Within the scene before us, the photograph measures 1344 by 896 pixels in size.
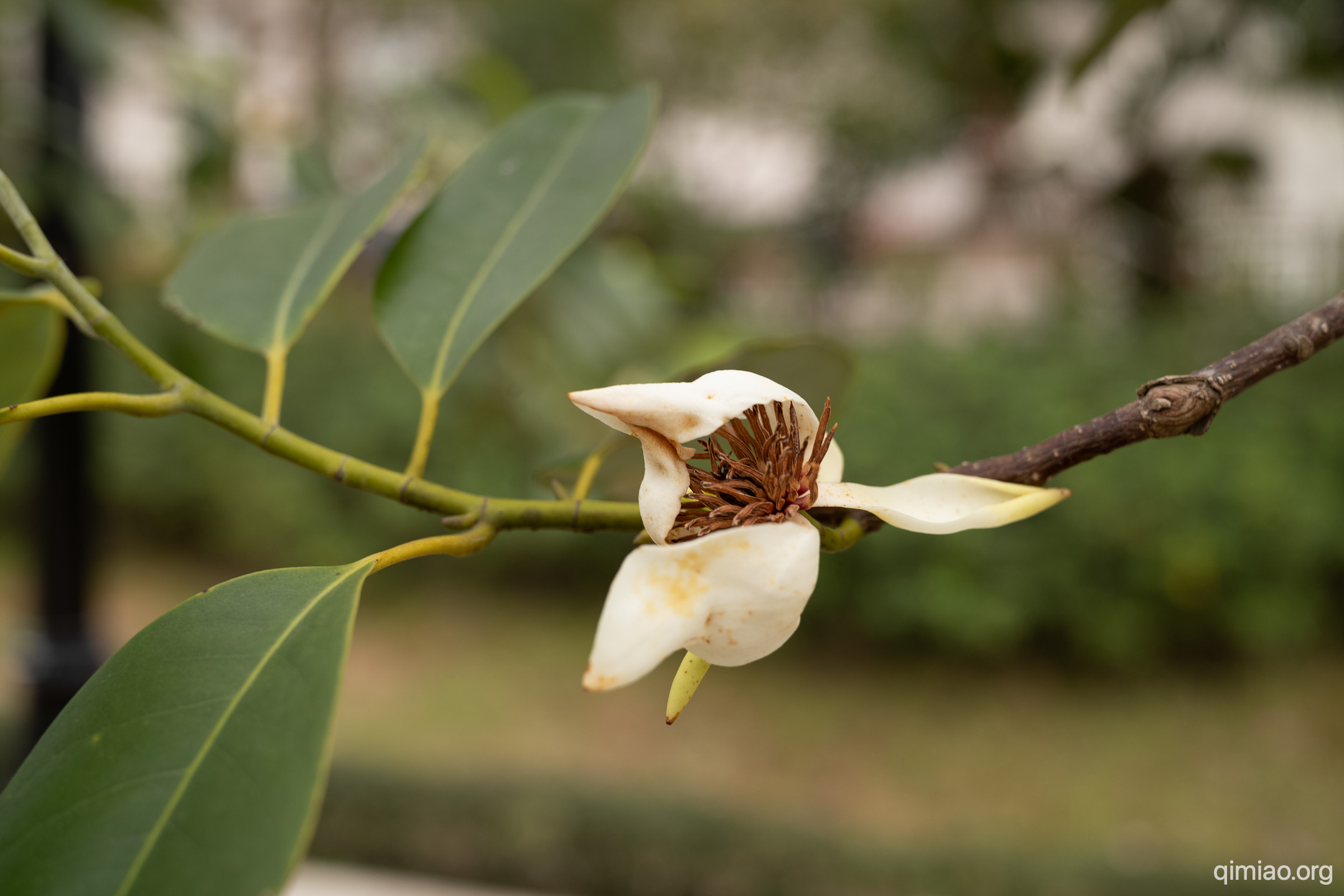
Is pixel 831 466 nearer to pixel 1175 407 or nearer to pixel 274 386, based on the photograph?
pixel 1175 407

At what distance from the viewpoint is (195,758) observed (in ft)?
0.88

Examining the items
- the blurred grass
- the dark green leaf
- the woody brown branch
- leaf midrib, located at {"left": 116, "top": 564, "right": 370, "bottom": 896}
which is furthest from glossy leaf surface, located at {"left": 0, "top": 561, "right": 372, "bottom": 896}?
the blurred grass

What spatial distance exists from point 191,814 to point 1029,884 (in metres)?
2.30

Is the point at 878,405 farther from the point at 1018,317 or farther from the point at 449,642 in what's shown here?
the point at 449,642

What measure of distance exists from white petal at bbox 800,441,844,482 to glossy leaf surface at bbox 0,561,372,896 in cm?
17

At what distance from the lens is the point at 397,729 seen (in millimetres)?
3154

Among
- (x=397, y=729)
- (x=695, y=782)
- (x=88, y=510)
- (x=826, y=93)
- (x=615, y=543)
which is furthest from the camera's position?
(x=826, y=93)

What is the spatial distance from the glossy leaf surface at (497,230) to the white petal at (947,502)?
0.21 m

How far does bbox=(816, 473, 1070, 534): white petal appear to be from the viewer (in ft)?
0.92

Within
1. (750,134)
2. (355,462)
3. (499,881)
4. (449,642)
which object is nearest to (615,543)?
(449,642)

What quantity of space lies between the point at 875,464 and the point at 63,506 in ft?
8.64

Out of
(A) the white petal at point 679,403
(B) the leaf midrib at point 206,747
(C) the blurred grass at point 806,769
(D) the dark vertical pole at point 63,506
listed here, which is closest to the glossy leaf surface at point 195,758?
(B) the leaf midrib at point 206,747

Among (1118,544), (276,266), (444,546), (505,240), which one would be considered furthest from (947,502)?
(1118,544)

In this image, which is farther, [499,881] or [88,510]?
[499,881]
